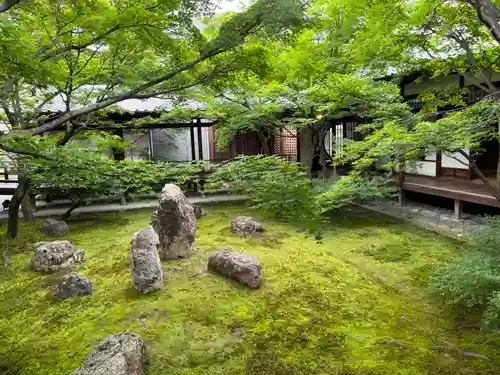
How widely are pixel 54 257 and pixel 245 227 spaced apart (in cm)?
453

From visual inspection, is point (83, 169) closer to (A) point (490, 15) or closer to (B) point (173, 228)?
(B) point (173, 228)

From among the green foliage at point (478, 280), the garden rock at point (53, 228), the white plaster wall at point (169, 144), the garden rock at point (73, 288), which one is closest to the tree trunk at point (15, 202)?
the garden rock at point (53, 228)

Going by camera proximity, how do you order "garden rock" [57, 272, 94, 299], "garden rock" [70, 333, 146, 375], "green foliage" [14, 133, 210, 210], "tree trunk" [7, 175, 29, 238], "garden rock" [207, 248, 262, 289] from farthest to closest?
"tree trunk" [7, 175, 29, 238] < "garden rock" [207, 248, 262, 289] < "garden rock" [57, 272, 94, 299] < "green foliage" [14, 133, 210, 210] < "garden rock" [70, 333, 146, 375]

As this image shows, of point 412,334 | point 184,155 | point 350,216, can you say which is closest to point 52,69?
point 412,334

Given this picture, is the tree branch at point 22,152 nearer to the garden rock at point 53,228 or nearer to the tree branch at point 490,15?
the tree branch at point 490,15

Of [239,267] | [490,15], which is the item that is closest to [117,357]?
[239,267]

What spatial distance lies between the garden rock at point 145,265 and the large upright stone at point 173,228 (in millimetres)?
1113

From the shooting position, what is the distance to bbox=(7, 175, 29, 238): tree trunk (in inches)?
357

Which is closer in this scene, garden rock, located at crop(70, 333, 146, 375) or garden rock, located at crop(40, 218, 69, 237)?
garden rock, located at crop(70, 333, 146, 375)

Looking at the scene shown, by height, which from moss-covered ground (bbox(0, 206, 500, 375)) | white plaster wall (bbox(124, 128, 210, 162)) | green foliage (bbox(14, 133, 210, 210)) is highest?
white plaster wall (bbox(124, 128, 210, 162))

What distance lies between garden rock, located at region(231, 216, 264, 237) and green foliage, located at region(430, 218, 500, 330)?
466 cm

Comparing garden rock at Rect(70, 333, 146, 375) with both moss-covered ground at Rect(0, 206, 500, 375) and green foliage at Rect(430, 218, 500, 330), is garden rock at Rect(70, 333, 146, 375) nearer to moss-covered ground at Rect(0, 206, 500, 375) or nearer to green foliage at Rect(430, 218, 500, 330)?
moss-covered ground at Rect(0, 206, 500, 375)

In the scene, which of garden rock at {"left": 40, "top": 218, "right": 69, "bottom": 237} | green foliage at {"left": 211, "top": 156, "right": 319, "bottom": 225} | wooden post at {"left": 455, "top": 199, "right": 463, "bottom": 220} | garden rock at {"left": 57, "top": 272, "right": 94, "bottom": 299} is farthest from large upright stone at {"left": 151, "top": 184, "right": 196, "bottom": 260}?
wooden post at {"left": 455, "top": 199, "right": 463, "bottom": 220}

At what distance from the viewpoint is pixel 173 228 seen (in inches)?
291
